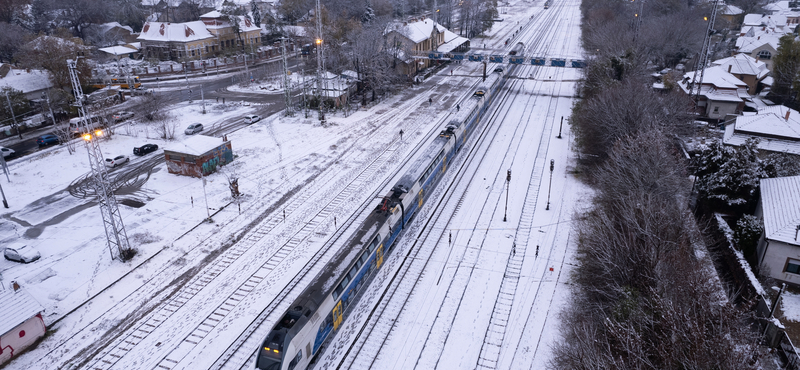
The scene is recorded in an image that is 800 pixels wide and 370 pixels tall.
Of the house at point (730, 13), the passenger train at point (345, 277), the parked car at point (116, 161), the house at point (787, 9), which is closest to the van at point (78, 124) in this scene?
the parked car at point (116, 161)

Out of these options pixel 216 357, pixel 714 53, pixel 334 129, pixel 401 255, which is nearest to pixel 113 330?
pixel 216 357

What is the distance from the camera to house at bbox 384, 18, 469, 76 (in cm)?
7144

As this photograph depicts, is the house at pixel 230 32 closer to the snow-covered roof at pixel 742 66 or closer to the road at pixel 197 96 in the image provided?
the road at pixel 197 96

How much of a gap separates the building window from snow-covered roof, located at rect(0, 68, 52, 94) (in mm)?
73859

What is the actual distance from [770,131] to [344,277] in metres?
38.5

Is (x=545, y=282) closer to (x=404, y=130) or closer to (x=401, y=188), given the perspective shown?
(x=401, y=188)

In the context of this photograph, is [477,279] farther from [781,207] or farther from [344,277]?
[781,207]

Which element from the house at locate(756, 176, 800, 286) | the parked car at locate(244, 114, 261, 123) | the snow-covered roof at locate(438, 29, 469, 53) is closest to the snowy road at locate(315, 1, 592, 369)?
the house at locate(756, 176, 800, 286)

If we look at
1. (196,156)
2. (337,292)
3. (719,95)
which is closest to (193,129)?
(196,156)

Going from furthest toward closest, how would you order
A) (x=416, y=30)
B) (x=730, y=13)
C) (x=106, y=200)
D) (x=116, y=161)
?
1. (x=730, y=13)
2. (x=416, y=30)
3. (x=116, y=161)
4. (x=106, y=200)

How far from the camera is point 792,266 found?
2534 cm

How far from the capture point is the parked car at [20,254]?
27.8m

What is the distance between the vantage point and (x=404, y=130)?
51.4 m

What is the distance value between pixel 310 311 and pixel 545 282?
13.9m
